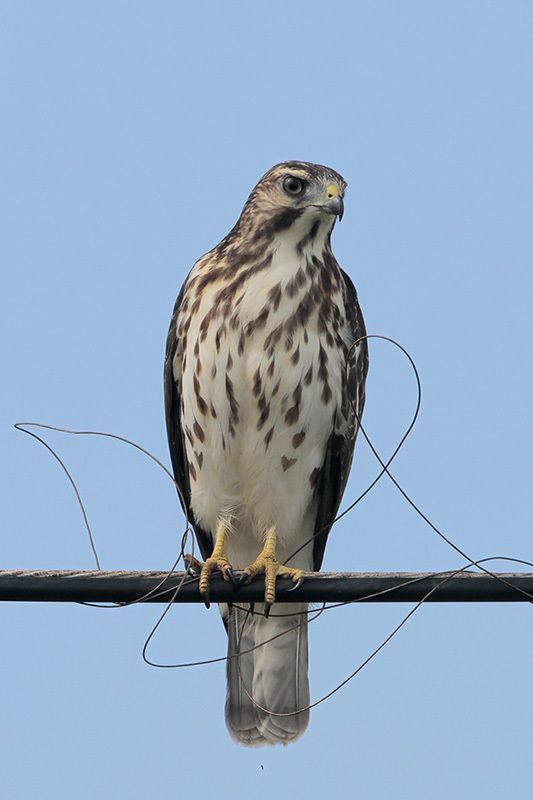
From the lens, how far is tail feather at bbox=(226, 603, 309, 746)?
842 cm

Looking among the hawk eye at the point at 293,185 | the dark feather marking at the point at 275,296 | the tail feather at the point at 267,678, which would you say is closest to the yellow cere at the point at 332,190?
the hawk eye at the point at 293,185

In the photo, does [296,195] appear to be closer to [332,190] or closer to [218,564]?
[332,190]

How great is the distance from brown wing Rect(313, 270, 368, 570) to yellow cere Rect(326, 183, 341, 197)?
0.51 metres

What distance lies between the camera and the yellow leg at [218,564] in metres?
6.91

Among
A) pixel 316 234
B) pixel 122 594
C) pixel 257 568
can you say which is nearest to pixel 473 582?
pixel 122 594

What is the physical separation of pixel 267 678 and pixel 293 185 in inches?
109

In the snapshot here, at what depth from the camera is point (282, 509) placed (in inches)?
325

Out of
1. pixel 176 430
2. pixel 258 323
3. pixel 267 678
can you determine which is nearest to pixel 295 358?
pixel 258 323

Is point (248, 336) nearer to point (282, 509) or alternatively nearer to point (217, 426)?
point (217, 426)

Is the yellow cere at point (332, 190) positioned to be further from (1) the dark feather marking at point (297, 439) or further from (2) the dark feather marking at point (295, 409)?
(1) the dark feather marking at point (297, 439)

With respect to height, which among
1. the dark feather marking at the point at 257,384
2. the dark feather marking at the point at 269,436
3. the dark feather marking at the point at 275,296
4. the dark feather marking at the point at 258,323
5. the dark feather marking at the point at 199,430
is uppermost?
the dark feather marking at the point at 275,296

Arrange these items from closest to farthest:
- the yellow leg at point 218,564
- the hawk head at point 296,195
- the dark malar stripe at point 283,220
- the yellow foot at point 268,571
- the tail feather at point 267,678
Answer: the yellow leg at point 218,564
the yellow foot at point 268,571
the hawk head at point 296,195
the dark malar stripe at point 283,220
the tail feather at point 267,678

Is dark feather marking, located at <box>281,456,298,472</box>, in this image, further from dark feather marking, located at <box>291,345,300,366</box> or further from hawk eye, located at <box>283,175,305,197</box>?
hawk eye, located at <box>283,175,305,197</box>

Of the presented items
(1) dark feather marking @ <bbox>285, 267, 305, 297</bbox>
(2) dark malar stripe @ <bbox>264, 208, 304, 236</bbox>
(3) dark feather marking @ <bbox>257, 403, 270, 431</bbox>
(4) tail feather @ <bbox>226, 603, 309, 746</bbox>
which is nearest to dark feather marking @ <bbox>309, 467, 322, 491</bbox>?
(3) dark feather marking @ <bbox>257, 403, 270, 431</bbox>
